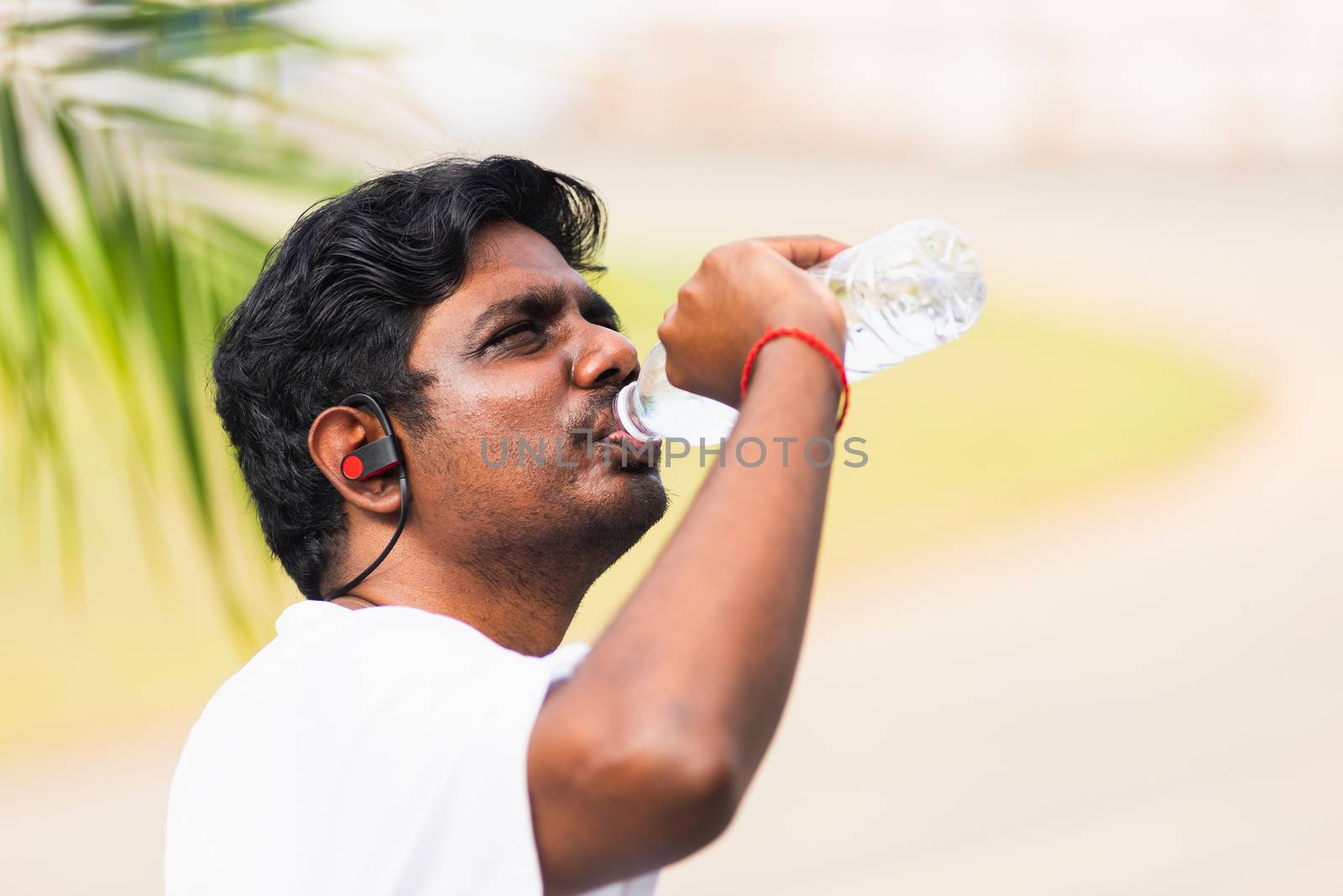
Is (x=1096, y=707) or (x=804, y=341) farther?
(x=1096, y=707)

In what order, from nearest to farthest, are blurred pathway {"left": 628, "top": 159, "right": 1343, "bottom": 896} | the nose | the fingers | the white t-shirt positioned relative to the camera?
the white t-shirt, the fingers, the nose, blurred pathway {"left": 628, "top": 159, "right": 1343, "bottom": 896}

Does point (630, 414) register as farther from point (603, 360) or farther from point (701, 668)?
point (701, 668)

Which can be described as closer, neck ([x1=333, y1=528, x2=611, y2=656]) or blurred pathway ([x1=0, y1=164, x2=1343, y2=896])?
neck ([x1=333, y1=528, x2=611, y2=656])

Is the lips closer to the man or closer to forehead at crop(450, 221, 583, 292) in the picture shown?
the man

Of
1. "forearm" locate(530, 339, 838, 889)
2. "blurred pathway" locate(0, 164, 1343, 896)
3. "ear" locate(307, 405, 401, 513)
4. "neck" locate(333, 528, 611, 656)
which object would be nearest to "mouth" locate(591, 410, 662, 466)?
"neck" locate(333, 528, 611, 656)

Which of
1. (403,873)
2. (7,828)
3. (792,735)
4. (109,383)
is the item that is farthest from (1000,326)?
(403,873)

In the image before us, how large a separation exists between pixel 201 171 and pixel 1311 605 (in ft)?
24.3

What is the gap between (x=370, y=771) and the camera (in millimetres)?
1134

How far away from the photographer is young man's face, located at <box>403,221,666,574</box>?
5.09 feet

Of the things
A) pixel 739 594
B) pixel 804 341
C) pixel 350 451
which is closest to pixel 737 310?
pixel 804 341

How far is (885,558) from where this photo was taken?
983 cm

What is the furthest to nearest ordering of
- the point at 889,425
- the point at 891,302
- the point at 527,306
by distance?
the point at 889,425, the point at 527,306, the point at 891,302

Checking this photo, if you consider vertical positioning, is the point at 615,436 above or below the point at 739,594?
above

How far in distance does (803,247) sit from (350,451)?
628 millimetres
